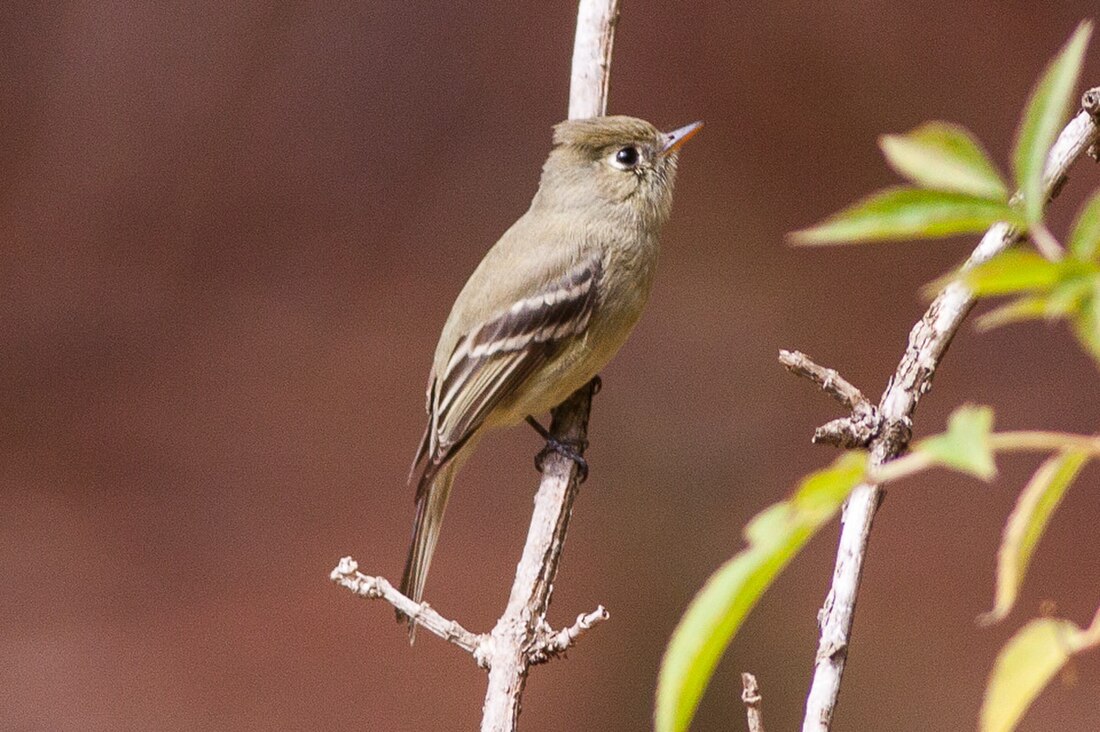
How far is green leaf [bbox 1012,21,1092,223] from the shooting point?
0.66m

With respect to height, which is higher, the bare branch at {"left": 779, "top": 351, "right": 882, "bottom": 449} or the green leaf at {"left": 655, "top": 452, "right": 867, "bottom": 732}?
the bare branch at {"left": 779, "top": 351, "right": 882, "bottom": 449}

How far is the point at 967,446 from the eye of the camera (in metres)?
0.62

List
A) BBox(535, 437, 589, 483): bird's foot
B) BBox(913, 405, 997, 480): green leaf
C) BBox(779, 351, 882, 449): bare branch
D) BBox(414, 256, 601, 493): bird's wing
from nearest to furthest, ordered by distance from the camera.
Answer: BBox(913, 405, 997, 480): green leaf < BBox(779, 351, 882, 449): bare branch < BBox(535, 437, 589, 483): bird's foot < BBox(414, 256, 601, 493): bird's wing

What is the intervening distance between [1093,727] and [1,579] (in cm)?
361

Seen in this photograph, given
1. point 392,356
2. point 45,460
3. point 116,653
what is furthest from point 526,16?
point 116,653

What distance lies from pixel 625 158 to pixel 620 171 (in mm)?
41

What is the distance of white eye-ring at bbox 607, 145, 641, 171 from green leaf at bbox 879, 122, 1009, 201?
262 centimetres

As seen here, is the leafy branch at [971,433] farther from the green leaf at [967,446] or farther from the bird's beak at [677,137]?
the bird's beak at [677,137]

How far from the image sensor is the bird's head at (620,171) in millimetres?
3256

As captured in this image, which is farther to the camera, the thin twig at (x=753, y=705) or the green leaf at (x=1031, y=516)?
the thin twig at (x=753, y=705)

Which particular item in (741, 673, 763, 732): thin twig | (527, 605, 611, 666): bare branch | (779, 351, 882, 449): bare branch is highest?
(779, 351, 882, 449): bare branch

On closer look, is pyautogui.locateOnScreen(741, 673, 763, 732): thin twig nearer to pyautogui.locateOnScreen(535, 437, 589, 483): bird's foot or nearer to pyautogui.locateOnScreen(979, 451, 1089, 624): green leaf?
pyautogui.locateOnScreen(979, 451, 1089, 624): green leaf

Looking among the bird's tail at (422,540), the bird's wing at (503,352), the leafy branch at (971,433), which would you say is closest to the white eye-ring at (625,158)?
the bird's wing at (503,352)

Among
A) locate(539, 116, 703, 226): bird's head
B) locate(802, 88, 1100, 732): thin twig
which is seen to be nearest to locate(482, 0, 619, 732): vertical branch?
locate(539, 116, 703, 226): bird's head
